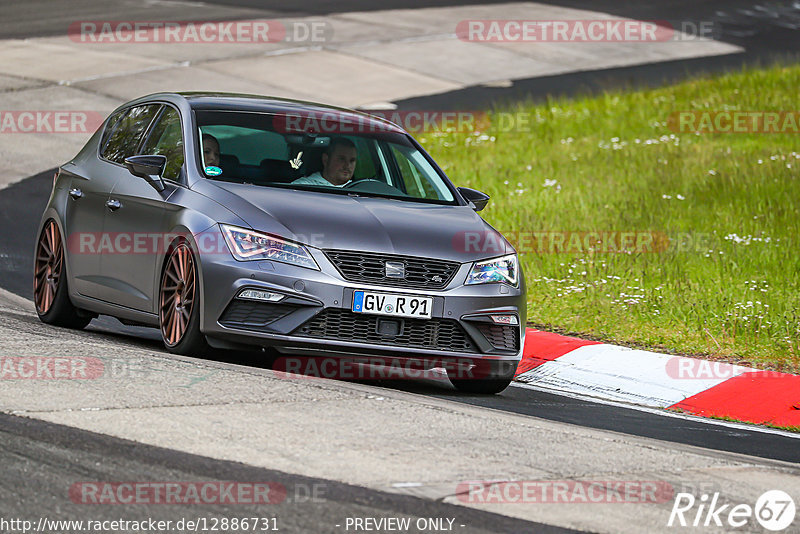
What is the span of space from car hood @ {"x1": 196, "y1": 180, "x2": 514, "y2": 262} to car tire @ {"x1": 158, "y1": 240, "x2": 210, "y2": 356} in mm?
395

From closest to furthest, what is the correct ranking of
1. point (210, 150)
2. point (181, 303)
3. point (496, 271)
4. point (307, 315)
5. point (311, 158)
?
point (307, 315) → point (181, 303) → point (496, 271) → point (210, 150) → point (311, 158)

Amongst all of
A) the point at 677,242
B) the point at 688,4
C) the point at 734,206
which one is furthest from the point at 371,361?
the point at 688,4

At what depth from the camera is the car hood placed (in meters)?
7.54

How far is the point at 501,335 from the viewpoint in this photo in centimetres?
805

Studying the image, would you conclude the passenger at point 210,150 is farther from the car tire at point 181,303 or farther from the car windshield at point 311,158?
the car tire at point 181,303

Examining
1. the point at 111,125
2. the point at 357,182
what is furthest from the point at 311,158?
the point at 111,125

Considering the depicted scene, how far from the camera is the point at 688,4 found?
1374 inches

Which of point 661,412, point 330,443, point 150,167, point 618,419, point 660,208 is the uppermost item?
point 150,167

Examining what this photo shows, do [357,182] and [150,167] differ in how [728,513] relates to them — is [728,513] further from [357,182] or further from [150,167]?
[150,167]

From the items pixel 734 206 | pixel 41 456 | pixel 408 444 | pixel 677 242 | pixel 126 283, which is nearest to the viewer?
pixel 41 456

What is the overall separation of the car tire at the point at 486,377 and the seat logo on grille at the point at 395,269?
828 millimetres

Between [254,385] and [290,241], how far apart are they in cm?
99

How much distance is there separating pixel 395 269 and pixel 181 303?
127 cm

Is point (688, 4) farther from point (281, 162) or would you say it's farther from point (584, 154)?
point (281, 162)
